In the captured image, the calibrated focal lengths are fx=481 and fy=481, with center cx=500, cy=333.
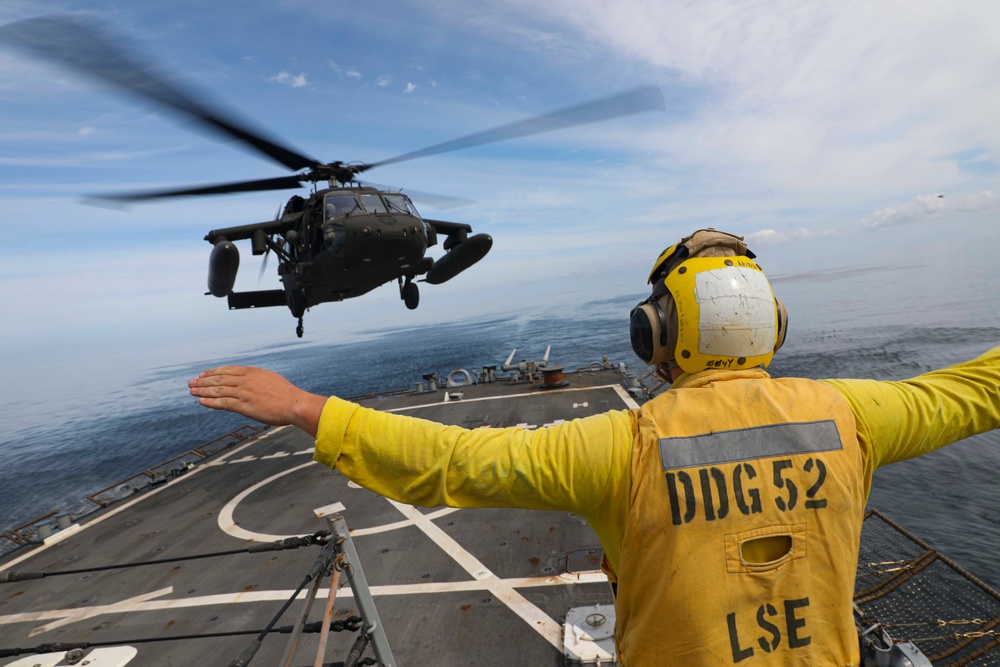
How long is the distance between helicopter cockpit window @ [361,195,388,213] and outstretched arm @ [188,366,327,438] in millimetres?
11557

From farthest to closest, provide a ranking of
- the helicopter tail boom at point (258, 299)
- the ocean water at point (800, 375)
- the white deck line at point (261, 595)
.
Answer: the ocean water at point (800, 375), the helicopter tail boom at point (258, 299), the white deck line at point (261, 595)

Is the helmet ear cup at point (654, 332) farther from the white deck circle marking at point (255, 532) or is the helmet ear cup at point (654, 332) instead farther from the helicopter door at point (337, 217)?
the helicopter door at point (337, 217)

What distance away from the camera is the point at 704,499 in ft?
5.46

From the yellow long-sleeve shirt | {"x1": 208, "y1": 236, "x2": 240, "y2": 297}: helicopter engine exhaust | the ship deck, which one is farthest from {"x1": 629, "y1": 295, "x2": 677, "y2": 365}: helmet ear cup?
{"x1": 208, "y1": 236, "x2": 240, "y2": 297}: helicopter engine exhaust

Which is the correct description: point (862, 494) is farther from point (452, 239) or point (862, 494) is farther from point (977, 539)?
point (977, 539)

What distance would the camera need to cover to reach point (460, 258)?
560 inches

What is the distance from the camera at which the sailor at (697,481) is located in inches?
65.7

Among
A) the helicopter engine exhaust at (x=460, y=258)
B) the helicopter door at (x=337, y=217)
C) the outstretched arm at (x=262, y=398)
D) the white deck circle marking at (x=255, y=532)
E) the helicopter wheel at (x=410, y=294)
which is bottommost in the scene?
the white deck circle marking at (x=255, y=532)

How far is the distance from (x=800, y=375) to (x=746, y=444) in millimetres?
44288

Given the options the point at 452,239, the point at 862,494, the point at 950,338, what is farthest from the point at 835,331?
the point at 862,494

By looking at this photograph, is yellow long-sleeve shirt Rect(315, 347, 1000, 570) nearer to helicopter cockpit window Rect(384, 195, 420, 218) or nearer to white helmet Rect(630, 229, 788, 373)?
white helmet Rect(630, 229, 788, 373)

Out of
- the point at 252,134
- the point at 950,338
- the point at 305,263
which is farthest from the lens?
the point at 950,338

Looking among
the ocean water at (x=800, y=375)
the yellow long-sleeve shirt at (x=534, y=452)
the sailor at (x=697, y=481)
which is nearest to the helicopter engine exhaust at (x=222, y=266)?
the sailor at (x=697, y=481)

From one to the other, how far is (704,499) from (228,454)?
2311cm
